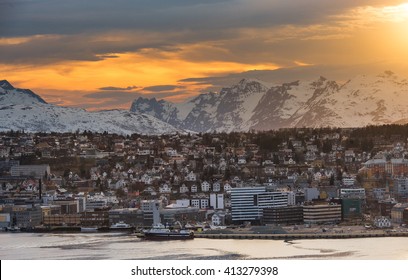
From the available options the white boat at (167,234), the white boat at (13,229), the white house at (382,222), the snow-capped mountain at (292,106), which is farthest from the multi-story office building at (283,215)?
the white boat at (13,229)

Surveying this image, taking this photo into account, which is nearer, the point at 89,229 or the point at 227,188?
the point at 89,229

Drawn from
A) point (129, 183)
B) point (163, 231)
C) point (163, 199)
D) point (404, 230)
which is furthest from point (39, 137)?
point (404, 230)

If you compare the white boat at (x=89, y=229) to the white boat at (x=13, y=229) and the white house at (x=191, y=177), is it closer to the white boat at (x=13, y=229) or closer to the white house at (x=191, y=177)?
the white boat at (x=13, y=229)

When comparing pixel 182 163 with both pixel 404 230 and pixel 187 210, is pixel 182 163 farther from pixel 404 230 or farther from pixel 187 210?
pixel 404 230

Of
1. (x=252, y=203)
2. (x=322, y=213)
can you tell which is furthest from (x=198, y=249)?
(x=252, y=203)

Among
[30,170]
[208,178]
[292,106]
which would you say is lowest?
[208,178]

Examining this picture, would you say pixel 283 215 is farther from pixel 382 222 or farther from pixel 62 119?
pixel 62 119

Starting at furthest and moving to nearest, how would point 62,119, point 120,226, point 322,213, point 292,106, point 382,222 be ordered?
1. point 62,119
2. point 120,226
3. point 322,213
4. point 292,106
5. point 382,222
